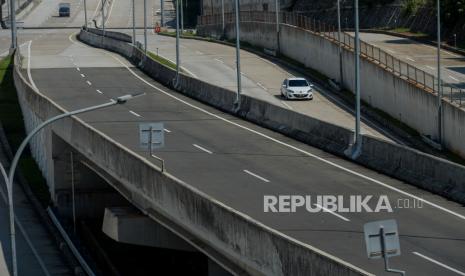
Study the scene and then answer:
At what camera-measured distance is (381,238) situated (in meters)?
19.3

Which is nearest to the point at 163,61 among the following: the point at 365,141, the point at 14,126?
the point at 14,126

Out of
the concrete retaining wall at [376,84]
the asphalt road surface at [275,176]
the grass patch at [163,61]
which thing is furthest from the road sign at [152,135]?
the grass patch at [163,61]

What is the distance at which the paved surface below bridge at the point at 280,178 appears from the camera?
2650 centimetres

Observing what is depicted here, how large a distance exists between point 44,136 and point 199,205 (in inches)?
1087

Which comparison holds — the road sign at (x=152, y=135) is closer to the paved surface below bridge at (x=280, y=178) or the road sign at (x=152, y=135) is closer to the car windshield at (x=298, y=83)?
the paved surface below bridge at (x=280, y=178)

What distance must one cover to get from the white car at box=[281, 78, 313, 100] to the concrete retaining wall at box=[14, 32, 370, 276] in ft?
85.8

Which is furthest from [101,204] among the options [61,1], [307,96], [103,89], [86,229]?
[61,1]

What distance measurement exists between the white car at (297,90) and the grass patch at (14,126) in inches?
606

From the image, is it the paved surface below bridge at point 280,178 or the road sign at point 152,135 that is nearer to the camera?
the paved surface below bridge at point 280,178

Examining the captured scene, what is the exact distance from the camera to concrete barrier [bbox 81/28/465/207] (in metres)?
33.8

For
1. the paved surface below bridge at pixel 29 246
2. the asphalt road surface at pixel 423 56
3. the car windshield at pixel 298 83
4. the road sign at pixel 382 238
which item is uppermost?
the road sign at pixel 382 238

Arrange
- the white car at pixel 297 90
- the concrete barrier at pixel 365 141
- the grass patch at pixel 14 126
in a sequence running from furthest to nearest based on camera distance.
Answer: the white car at pixel 297 90, the grass patch at pixel 14 126, the concrete barrier at pixel 365 141

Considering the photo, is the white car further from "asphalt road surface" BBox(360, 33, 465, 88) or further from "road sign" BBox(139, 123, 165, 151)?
"road sign" BBox(139, 123, 165, 151)

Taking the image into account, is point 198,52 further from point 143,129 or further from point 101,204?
point 143,129
